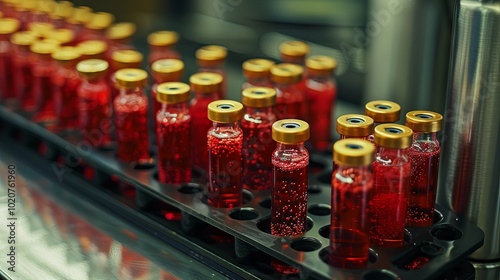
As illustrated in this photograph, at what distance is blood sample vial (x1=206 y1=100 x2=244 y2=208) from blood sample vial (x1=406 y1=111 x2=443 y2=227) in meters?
0.28

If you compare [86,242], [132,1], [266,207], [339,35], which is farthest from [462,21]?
[132,1]

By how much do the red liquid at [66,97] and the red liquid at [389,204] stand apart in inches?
29.0

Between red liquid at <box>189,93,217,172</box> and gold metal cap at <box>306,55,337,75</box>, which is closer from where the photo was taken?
red liquid at <box>189,93,217,172</box>

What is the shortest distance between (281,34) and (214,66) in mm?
743

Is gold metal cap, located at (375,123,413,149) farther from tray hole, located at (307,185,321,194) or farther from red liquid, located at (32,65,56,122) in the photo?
red liquid, located at (32,65,56,122)

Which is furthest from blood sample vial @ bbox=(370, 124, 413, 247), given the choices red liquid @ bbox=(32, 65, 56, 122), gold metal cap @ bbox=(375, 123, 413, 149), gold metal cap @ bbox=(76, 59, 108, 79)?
red liquid @ bbox=(32, 65, 56, 122)

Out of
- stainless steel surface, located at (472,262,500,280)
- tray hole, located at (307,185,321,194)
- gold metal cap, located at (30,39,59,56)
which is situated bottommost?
stainless steel surface, located at (472,262,500,280)

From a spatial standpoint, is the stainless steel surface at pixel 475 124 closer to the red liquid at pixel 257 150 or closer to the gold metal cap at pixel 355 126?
the gold metal cap at pixel 355 126

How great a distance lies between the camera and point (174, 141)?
48.0 inches

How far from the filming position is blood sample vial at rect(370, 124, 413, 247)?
1.00 m

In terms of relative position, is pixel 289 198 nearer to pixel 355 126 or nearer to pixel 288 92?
pixel 355 126

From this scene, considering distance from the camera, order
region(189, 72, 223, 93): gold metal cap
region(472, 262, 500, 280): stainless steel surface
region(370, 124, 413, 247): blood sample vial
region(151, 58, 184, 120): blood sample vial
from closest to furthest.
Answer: region(370, 124, 413, 247): blood sample vial → region(472, 262, 500, 280): stainless steel surface → region(189, 72, 223, 93): gold metal cap → region(151, 58, 184, 120): blood sample vial

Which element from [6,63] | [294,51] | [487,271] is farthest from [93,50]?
[487,271]

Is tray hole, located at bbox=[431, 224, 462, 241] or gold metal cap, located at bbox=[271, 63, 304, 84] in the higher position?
gold metal cap, located at bbox=[271, 63, 304, 84]
